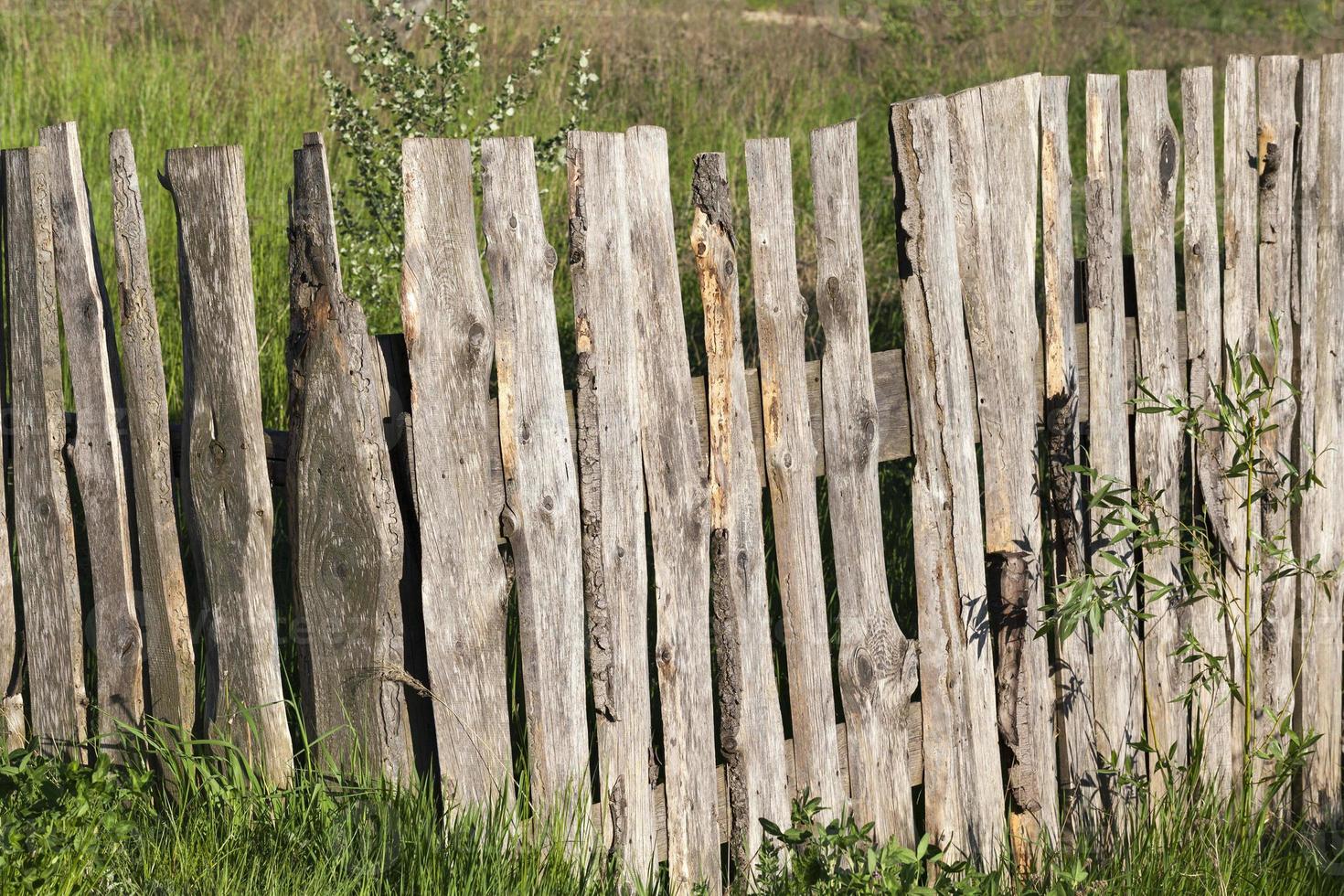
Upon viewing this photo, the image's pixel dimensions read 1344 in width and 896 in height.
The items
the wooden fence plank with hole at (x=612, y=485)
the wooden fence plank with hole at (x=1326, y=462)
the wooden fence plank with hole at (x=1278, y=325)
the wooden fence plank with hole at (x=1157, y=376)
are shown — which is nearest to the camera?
the wooden fence plank with hole at (x=612, y=485)

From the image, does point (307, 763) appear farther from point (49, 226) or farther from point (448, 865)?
point (49, 226)

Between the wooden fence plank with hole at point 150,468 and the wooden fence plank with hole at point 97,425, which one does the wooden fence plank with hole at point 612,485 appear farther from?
the wooden fence plank with hole at point 97,425

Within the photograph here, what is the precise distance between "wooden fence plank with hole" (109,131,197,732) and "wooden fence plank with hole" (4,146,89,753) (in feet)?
0.59

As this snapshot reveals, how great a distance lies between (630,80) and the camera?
938cm

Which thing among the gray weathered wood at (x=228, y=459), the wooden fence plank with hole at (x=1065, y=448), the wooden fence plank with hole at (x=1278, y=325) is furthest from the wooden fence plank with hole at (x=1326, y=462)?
the gray weathered wood at (x=228, y=459)

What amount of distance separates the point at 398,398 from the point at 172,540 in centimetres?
57

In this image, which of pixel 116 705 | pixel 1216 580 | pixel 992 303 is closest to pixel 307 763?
pixel 116 705

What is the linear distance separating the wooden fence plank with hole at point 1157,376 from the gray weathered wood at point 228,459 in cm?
183

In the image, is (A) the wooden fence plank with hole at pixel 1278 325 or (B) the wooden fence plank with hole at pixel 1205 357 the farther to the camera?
(A) the wooden fence plank with hole at pixel 1278 325

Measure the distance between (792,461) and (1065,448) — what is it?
0.71 m

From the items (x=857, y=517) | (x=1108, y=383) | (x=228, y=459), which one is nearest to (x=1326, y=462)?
(x=1108, y=383)

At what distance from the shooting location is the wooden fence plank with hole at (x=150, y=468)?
2238 mm

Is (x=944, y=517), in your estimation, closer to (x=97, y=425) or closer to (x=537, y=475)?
(x=537, y=475)

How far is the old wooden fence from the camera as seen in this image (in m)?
2.14
